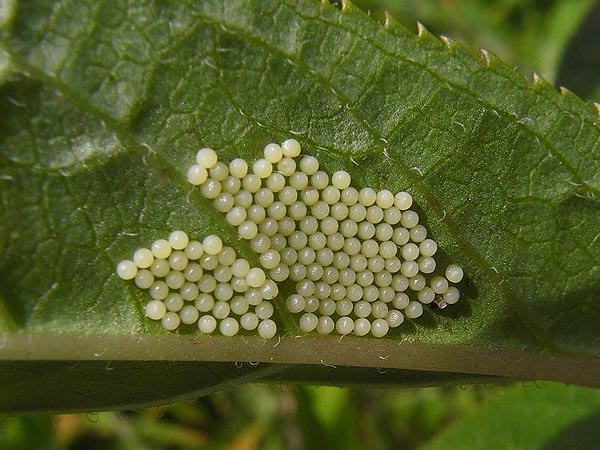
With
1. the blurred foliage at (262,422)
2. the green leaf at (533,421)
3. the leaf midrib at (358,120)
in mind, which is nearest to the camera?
the leaf midrib at (358,120)

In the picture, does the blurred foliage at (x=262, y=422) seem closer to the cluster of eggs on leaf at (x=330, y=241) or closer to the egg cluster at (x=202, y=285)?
the cluster of eggs on leaf at (x=330, y=241)

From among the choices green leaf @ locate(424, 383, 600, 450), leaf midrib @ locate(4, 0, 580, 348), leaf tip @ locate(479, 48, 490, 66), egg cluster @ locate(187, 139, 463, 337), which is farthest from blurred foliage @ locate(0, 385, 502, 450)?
leaf tip @ locate(479, 48, 490, 66)

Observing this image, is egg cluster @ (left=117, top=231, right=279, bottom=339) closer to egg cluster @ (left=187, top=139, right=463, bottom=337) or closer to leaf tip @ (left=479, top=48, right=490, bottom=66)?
egg cluster @ (left=187, top=139, right=463, bottom=337)

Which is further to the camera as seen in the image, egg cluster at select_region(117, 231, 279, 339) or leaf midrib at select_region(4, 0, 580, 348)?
egg cluster at select_region(117, 231, 279, 339)

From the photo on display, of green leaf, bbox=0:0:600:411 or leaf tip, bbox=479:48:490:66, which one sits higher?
leaf tip, bbox=479:48:490:66

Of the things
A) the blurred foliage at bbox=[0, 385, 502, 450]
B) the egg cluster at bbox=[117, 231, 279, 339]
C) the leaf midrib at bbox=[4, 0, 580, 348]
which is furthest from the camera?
the blurred foliage at bbox=[0, 385, 502, 450]

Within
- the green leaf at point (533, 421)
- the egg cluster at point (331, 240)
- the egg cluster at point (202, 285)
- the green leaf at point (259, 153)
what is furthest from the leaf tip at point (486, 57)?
the green leaf at point (533, 421)

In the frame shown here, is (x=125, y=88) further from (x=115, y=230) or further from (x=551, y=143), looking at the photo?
(x=551, y=143)
